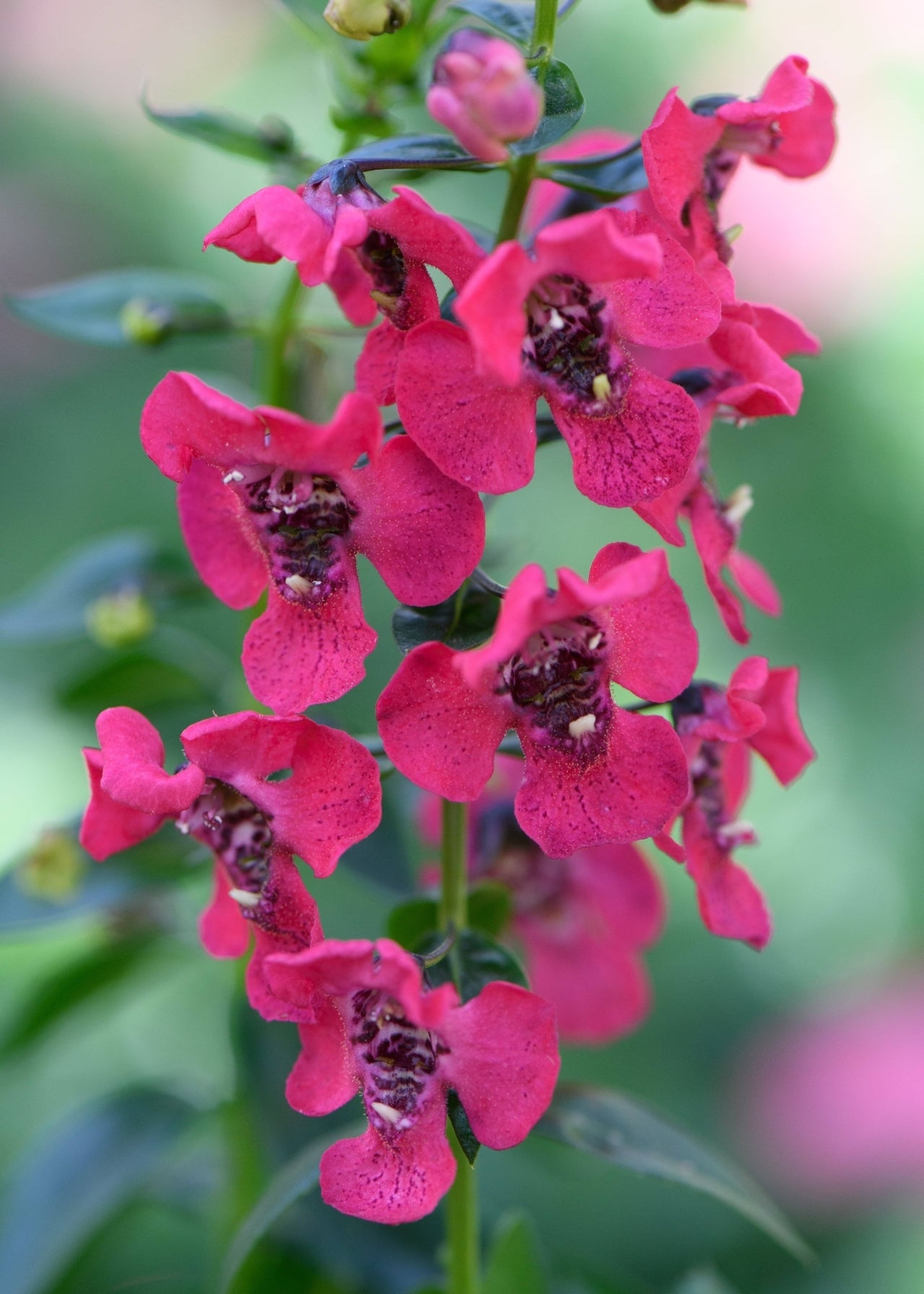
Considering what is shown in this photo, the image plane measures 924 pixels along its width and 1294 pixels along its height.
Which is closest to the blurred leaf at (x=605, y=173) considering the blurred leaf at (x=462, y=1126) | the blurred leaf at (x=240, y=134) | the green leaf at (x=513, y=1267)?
the blurred leaf at (x=240, y=134)

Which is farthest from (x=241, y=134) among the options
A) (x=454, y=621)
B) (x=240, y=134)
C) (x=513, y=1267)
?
(x=513, y=1267)

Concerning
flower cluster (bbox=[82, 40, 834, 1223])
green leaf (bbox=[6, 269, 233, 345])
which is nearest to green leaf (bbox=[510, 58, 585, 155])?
flower cluster (bbox=[82, 40, 834, 1223])

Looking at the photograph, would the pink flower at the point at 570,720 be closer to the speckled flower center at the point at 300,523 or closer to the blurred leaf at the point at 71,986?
the speckled flower center at the point at 300,523

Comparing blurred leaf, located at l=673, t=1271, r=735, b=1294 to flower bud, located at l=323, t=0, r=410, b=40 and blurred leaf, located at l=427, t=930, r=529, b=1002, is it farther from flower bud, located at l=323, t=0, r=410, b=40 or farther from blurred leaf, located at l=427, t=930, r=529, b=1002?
flower bud, located at l=323, t=0, r=410, b=40

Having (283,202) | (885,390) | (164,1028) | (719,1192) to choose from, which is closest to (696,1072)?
(164,1028)

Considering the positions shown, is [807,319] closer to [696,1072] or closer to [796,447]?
[796,447]

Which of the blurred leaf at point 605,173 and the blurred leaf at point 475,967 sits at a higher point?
the blurred leaf at point 605,173
